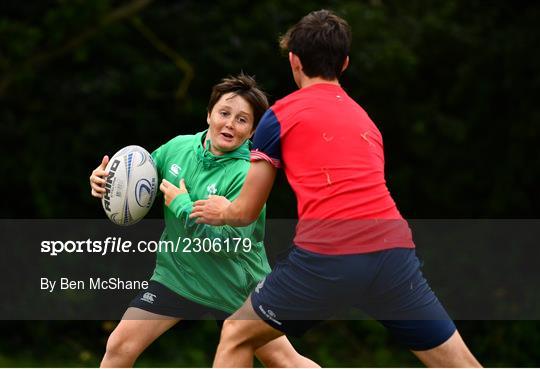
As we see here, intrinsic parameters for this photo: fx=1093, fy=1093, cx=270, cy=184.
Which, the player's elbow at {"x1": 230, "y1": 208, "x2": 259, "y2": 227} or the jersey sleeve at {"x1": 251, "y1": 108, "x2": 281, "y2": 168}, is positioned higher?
→ the jersey sleeve at {"x1": 251, "y1": 108, "x2": 281, "y2": 168}

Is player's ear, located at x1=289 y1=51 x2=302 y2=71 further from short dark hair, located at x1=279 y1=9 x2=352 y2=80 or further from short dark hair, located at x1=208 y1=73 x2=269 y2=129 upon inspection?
short dark hair, located at x1=208 y1=73 x2=269 y2=129

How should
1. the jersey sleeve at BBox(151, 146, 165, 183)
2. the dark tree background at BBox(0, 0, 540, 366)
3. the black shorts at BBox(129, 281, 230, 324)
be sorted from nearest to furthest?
the black shorts at BBox(129, 281, 230, 324) → the jersey sleeve at BBox(151, 146, 165, 183) → the dark tree background at BBox(0, 0, 540, 366)

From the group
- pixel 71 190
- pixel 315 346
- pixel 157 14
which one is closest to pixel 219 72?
pixel 157 14

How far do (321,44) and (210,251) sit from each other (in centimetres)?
136

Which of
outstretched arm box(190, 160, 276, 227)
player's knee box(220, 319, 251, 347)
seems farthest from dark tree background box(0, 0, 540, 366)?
player's knee box(220, 319, 251, 347)

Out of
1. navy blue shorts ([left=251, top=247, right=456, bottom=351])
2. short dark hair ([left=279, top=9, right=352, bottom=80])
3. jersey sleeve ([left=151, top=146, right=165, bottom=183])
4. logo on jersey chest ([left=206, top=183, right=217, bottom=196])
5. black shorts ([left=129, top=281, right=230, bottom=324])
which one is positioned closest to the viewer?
navy blue shorts ([left=251, top=247, right=456, bottom=351])

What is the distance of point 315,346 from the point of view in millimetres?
11805

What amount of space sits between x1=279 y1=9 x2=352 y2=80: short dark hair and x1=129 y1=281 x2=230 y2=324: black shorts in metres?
1.46

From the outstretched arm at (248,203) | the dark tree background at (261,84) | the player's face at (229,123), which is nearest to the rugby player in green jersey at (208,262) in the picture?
the player's face at (229,123)

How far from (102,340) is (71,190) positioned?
1651 millimetres

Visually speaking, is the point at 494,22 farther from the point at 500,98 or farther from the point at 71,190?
the point at 71,190

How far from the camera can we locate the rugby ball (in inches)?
208

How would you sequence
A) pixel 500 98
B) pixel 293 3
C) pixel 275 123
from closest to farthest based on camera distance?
pixel 275 123, pixel 293 3, pixel 500 98

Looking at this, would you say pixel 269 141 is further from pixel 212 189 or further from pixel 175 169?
pixel 175 169
